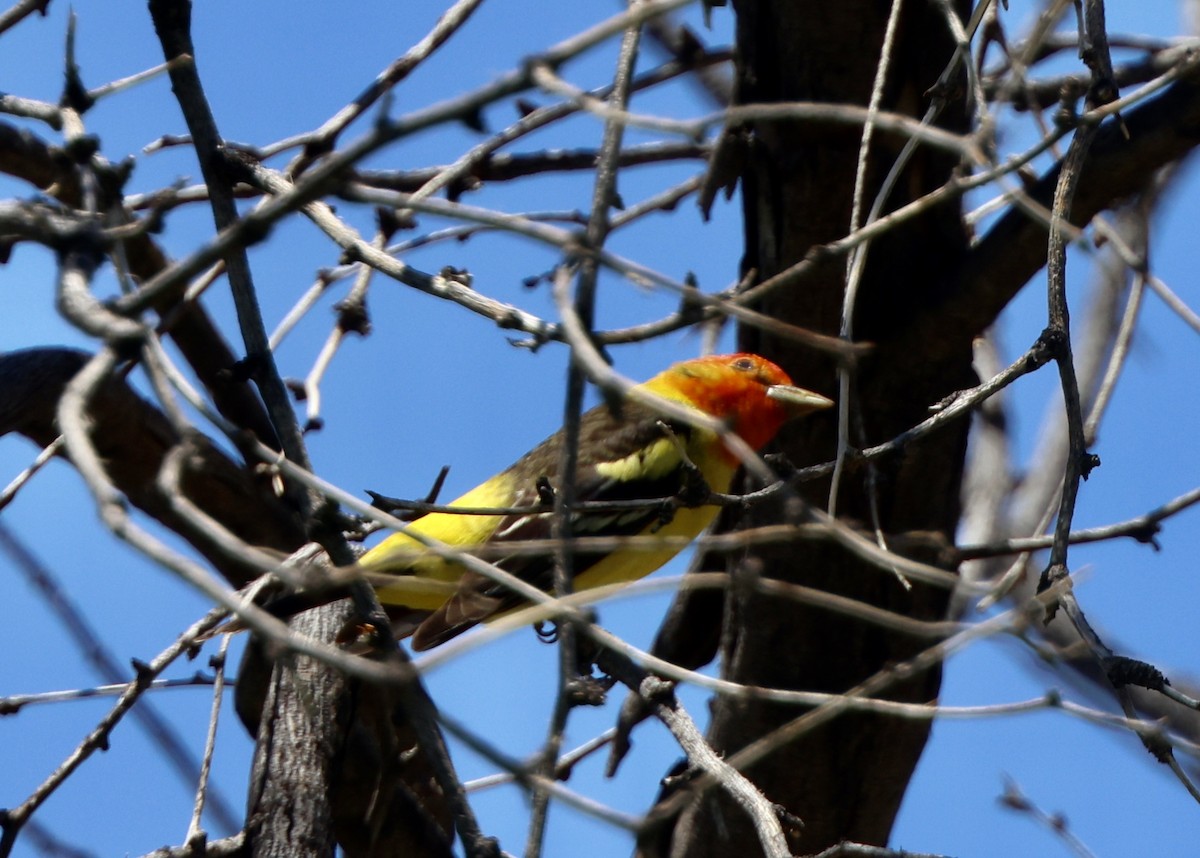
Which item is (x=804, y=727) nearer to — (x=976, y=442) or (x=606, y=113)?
(x=606, y=113)

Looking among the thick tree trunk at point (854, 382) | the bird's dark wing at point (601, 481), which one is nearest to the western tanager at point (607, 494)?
the bird's dark wing at point (601, 481)

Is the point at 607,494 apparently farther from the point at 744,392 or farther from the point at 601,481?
the point at 744,392

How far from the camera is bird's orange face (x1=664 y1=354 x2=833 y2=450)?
4.25 metres

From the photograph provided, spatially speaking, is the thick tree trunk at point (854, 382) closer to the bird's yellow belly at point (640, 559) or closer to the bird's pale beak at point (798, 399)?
the bird's pale beak at point (798, 399)

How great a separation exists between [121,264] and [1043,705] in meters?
1.46

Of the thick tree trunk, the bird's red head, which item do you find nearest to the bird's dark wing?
the bird's red head

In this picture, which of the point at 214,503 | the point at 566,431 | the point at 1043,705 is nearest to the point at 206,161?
the point at 566,431

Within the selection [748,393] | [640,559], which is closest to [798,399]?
[748,393]

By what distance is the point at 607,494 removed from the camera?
4.86m

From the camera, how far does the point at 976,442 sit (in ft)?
17.1

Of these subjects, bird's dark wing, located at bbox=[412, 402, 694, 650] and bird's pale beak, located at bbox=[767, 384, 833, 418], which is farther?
bird's dark wing, located at bbox=[412, 402, 694, 650]

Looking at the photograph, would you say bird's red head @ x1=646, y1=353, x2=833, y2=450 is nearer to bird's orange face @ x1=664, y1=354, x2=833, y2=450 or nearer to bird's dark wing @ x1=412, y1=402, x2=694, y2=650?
bird's orange face @ x1=664, y1=354, x2=833, y2=450

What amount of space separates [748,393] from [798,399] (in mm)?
391

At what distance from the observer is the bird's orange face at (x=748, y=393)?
4250mm
